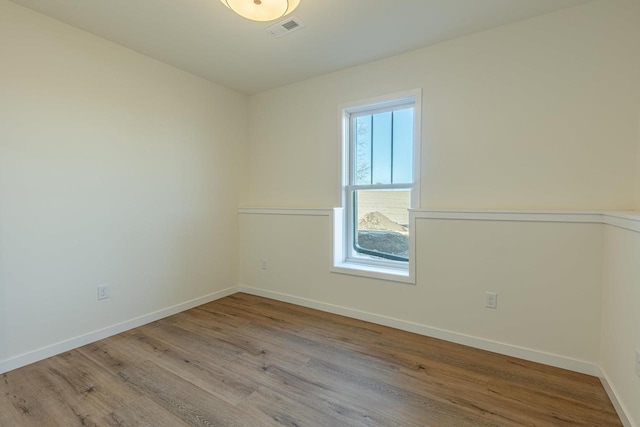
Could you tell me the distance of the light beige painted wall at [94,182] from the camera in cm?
199

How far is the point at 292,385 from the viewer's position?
5.90 ft

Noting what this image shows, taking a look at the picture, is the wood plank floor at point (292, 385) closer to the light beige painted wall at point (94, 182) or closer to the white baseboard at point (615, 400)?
the white baseboard at point (615, 400)

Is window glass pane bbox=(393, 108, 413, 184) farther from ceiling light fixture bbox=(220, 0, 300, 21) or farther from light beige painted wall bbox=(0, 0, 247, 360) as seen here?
light beige painted wall bbox=(0, 0, 247, 360)

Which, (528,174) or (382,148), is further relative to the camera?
(382,148)

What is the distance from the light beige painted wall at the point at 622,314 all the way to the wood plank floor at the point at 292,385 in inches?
7.1

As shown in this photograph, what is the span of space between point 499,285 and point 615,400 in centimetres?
81

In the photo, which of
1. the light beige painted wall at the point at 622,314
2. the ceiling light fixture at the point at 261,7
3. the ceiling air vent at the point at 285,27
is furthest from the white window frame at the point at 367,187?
the ceiling light fixture at the point at 261,7

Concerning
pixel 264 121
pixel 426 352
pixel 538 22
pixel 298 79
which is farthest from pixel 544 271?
pixel 264 121

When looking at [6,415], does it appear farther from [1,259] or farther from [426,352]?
[426,352]

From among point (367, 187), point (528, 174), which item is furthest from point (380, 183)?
point (528, 174)

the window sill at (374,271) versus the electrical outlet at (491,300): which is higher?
the window sill at (374,271)

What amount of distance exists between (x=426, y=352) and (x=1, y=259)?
3.04 m

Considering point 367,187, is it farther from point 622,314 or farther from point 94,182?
point 94,182

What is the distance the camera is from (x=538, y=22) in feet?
6.84
